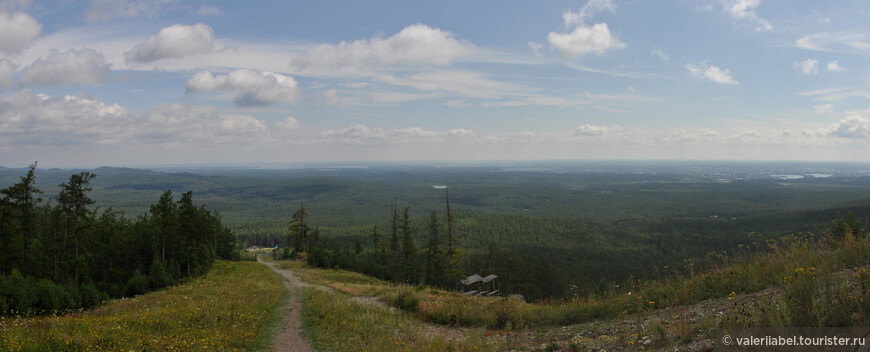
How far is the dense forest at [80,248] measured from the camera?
18141 millimetres

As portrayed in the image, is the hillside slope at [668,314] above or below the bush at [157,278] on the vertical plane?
above

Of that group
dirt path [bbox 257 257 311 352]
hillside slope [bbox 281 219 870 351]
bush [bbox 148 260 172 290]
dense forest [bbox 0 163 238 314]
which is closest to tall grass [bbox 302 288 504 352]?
hillside slope [bbox 281 219 870 351]

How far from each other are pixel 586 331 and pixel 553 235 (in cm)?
11581

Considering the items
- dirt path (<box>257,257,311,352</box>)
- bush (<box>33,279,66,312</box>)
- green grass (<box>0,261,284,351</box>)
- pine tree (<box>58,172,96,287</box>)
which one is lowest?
bush (<box>33,279,66,312</box>)

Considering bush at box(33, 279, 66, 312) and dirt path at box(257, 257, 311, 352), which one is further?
bush at box(33, 279, 66, 312)

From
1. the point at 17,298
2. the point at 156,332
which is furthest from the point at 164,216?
the point at 156,332

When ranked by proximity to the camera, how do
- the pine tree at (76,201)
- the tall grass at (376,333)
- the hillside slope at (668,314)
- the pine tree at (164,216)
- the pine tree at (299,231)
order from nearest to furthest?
the hillside slope at (668,314), the tall grass at (376,333), the pine tree at (76,201), the pine tree at (164,216), the pine tree at (299,231)

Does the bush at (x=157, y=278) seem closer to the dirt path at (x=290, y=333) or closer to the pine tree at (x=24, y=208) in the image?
the pine tree at (x=24, y=208)

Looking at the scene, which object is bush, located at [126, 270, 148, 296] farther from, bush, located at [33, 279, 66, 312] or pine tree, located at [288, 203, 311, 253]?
pine tree, located at [288, 203, 311, 253]

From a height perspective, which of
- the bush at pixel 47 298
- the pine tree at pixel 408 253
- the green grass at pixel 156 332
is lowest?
the pine tree at pixel 408 253

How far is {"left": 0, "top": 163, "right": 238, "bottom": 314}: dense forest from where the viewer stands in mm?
18141

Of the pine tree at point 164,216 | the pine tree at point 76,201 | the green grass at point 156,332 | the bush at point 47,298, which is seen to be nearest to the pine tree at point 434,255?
the pine tree at point 164,216

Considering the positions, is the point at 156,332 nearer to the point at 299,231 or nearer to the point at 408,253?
the point at 408,253

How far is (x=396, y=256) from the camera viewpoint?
1719 inches
